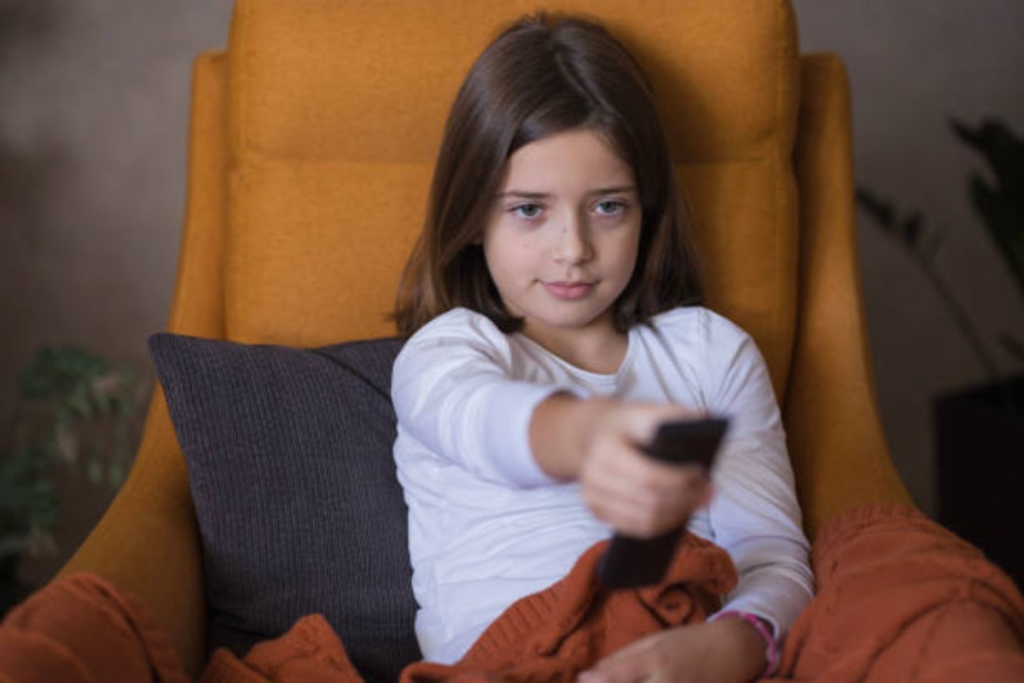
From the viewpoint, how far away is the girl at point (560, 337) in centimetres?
117

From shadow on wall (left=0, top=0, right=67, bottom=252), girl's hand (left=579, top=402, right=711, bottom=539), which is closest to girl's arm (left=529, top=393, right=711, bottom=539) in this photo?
girl's hand (left=579, top=402, right=711, bottom=539)

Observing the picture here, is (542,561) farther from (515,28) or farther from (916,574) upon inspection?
(515,28)

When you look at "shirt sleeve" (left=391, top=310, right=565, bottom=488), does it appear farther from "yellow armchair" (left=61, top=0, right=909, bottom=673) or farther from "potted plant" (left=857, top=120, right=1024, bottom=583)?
"potted plant" (left=857, top=120, right=1024, bottom=583)

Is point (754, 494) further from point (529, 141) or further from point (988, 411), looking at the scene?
point (988, 411)

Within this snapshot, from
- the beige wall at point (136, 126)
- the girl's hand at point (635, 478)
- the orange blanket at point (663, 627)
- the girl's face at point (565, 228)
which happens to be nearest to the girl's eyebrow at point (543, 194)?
the girl's face at point (565, 228)

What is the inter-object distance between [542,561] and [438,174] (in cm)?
46

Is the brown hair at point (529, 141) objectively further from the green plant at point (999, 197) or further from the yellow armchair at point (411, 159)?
the green plant at point (999, 197)

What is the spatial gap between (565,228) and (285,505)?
0.43 meters

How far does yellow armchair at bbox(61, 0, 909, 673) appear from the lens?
4.91 feet

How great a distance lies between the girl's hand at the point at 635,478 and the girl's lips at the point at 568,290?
0.50 metres

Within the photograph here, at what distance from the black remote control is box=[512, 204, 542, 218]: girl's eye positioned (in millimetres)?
520

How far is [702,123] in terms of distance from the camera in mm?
1512

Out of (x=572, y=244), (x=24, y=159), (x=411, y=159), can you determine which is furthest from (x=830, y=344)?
(x=24, y=159)

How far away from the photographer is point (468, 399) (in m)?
1.03
